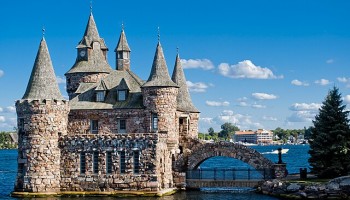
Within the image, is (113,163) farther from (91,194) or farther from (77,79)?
(77,79)

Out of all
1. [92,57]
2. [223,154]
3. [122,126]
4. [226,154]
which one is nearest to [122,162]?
[122,126]

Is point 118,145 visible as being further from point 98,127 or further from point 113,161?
point 98,127

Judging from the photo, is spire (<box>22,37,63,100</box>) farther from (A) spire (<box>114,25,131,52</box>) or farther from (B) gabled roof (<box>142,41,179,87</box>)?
(A) spire (<box>114,25,131,52</box>)

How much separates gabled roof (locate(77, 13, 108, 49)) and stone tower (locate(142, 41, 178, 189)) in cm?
1008

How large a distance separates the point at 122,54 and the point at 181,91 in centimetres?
728

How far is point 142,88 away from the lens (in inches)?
2226

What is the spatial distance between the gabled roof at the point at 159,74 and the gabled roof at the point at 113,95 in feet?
8.57

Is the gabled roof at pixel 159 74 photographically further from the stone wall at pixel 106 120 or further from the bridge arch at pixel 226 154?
the bridge arch at pixel 226 154

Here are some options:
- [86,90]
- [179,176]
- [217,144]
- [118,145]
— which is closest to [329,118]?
[217,144]

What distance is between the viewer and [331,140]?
5428 cm

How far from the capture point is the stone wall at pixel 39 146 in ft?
177

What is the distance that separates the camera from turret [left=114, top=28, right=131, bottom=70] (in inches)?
2562

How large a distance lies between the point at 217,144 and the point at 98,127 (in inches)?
437

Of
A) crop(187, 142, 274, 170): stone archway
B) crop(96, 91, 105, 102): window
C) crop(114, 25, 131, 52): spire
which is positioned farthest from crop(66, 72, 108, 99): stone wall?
crop(187, 142, 274, 170): stone archway
